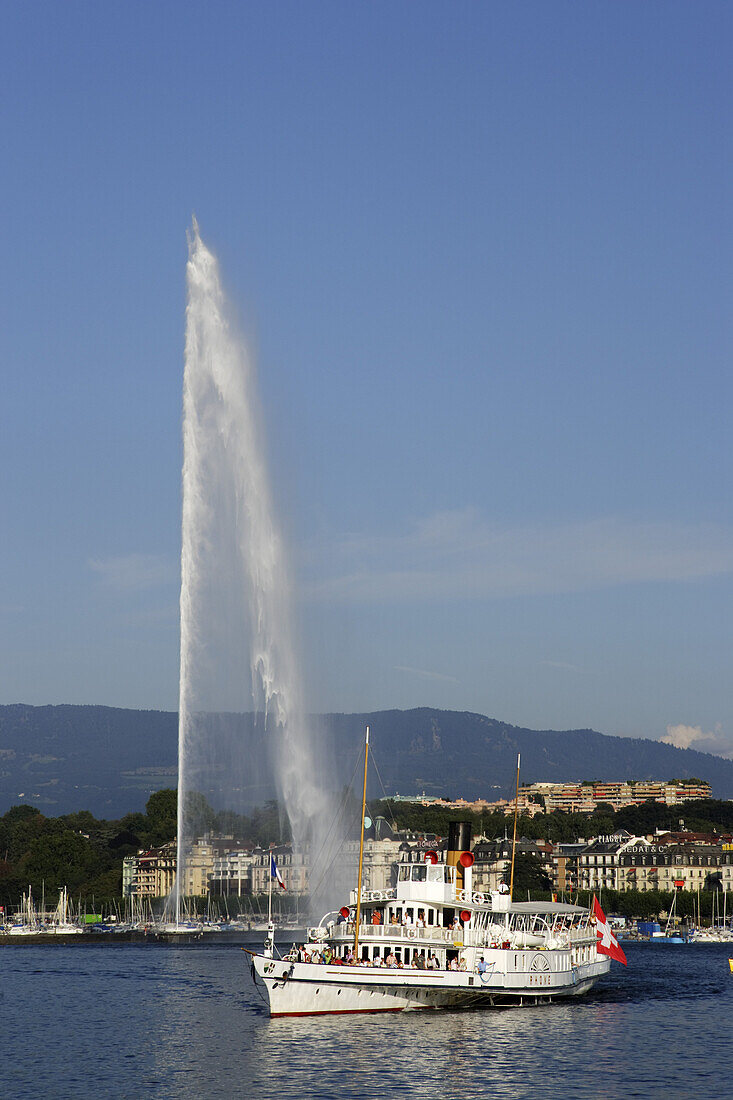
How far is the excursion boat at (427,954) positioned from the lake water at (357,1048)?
0.76m

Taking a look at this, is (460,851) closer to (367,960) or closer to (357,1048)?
(367,960)

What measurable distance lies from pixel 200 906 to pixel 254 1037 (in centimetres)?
10188

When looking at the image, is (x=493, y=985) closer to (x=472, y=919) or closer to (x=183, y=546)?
(x=472, y=919)

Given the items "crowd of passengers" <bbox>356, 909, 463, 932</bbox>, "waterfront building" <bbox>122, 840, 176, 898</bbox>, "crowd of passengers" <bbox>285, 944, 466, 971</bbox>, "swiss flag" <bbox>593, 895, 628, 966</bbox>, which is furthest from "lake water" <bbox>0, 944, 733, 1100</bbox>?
"waterfront building" <bbox>122, 840, 176, 898</bbox>

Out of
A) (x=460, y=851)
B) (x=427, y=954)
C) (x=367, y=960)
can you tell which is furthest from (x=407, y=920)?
(x=460, y=851)

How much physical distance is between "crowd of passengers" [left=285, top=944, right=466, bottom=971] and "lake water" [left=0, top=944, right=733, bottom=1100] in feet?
5.55

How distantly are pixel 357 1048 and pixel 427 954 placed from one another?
8.55 m

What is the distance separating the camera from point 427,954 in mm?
52875

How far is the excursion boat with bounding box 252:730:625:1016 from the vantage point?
50.3m

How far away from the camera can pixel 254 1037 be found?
48.5m

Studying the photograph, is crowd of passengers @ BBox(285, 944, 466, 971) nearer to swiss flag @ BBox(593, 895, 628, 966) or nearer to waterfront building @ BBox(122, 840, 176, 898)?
swiss flag @ BBox(593, 895, 628, 966)

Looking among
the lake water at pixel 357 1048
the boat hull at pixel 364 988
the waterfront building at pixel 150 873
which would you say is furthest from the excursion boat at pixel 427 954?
the waterfront building at pixel 150 873

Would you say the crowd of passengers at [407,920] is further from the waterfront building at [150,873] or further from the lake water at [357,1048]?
the waterfront building at [150,873]

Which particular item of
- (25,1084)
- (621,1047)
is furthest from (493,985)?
(25,1084)
